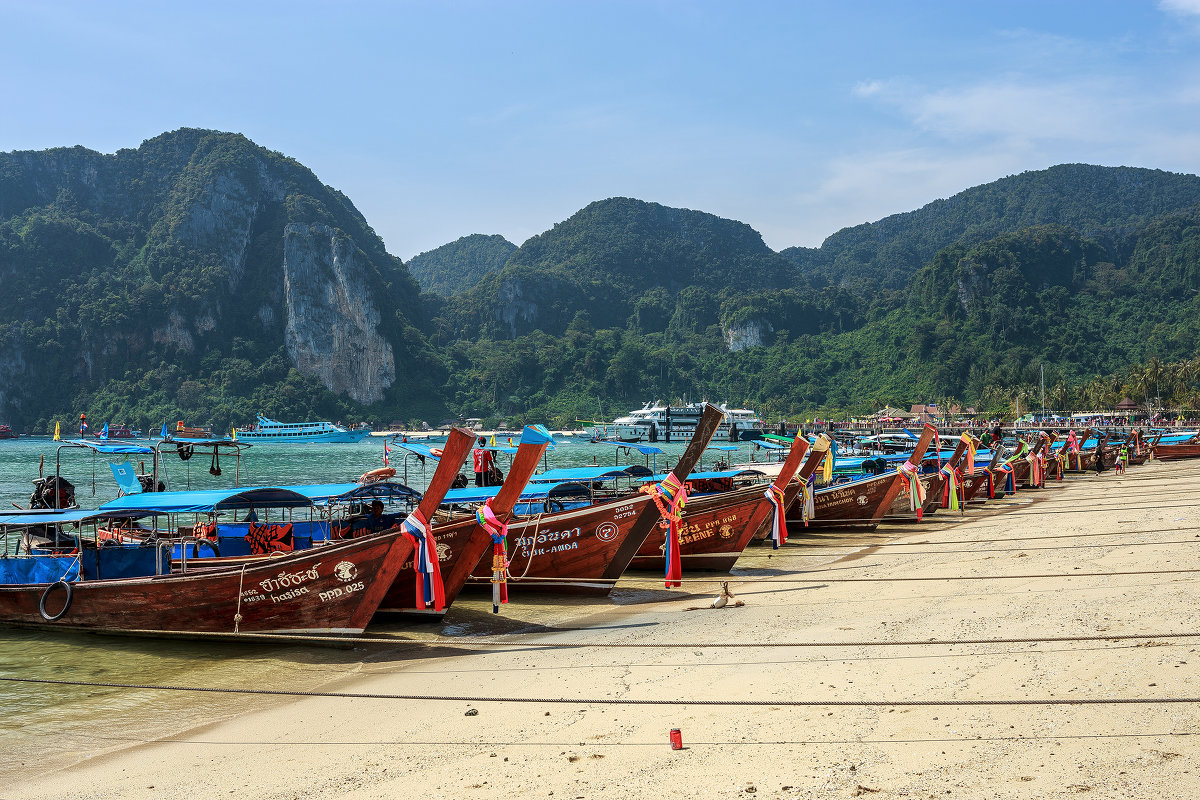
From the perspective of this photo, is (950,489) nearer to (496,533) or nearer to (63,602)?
(496,533)

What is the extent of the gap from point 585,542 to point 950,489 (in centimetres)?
1654

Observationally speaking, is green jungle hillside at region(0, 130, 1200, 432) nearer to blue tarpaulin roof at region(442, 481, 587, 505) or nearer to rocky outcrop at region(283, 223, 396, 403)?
rocky outcrop at region(283, 223, 396, 403)

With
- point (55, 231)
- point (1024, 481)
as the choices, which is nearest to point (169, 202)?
point (55, 231)

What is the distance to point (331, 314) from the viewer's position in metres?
152

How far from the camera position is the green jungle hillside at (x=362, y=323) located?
133 meters

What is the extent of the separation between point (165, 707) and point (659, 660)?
16.9ft

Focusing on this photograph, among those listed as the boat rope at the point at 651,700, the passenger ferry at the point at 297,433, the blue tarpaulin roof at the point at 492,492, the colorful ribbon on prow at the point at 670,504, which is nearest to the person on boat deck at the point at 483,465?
the blue tarpaulin roof at the point at 492,492

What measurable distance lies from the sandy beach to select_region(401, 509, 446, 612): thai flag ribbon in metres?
0.66

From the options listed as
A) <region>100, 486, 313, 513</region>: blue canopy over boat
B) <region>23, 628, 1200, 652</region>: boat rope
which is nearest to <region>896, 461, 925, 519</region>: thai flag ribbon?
<region>23, 628, 1200, 652</region>: boat rope

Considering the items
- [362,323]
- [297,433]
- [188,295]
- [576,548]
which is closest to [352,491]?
[576,548]

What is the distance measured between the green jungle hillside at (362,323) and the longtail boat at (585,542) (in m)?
109

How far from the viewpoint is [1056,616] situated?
9.12m

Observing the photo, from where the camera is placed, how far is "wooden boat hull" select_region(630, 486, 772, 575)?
622 inches

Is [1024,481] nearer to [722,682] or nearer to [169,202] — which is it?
[722,682]
